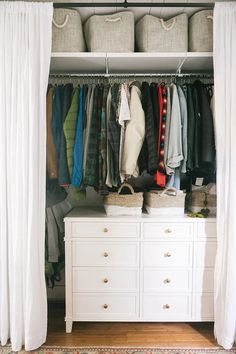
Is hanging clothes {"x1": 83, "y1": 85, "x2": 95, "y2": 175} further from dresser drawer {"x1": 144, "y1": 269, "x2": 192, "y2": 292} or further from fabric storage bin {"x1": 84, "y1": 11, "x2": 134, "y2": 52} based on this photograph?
dresser drawer {"x1": 144, "y1": 269, "x2": 192, "y2": 292}

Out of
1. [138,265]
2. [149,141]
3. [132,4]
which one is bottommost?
[138,265]

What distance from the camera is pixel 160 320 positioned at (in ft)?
6.42

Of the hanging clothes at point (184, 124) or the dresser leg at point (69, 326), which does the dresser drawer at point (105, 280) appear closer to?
the dresser leg at point (69, 326)

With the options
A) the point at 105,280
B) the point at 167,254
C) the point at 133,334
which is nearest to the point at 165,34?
the point at 167,254

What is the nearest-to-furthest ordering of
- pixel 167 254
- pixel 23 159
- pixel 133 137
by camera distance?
pixel 23 159
pixel 133 137
pixel 167 254

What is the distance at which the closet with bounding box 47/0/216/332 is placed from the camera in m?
1.91

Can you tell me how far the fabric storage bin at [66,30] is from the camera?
70.4 inches

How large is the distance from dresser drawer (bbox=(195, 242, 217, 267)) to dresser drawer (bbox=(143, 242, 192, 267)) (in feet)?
0.19

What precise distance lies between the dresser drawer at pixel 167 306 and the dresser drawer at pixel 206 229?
47 centimetres

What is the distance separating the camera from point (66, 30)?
1.80 meters

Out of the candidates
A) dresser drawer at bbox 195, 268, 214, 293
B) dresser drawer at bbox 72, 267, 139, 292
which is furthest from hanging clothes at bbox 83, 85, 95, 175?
dresser drawer at bbox 195, 268, 214, 293

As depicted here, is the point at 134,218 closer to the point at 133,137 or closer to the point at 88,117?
the point at 133,137

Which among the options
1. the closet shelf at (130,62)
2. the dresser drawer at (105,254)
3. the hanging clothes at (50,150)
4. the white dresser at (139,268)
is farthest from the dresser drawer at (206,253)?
the closet shelf at (130,62)

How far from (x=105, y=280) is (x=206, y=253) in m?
0.75
